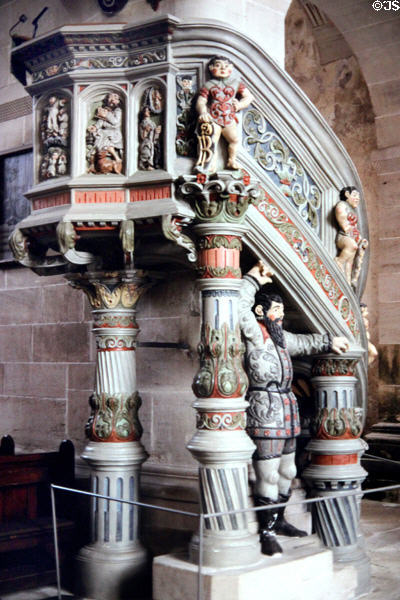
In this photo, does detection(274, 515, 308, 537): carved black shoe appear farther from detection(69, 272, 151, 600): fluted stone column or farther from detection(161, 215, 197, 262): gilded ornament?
detection(161, 215, 197, 262): gilded ornament

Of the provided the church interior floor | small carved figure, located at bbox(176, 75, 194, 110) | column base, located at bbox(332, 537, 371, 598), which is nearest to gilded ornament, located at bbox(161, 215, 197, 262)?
small carved figure, located at bbox(176, 75, 194, 110)

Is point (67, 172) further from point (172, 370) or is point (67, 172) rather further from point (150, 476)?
point (150, 476)

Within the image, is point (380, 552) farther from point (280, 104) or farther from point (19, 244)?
point (19, 244)

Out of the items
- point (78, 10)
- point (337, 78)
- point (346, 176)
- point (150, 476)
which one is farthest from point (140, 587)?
point (337, 78)

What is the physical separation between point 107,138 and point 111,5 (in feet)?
3.57

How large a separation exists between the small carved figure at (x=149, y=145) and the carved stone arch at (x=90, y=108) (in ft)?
0.33

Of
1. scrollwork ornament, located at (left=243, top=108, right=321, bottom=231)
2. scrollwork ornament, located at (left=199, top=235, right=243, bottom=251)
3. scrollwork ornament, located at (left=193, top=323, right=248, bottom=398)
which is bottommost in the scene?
scrollwork ornament, located at (left=193, top=323, right=248, bottom=398)

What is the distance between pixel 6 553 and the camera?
6.00 meters

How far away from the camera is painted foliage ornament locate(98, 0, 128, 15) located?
233 inches

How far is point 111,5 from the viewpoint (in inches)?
234

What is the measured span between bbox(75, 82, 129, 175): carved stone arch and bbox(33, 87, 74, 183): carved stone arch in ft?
0.27

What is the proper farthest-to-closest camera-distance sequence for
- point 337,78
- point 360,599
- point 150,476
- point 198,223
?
point 337,78
point 150,476
point 360,599
point 198,223

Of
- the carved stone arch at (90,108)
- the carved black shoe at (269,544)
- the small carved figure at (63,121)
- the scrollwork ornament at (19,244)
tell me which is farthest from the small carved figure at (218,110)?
the carved black shoe at (269,544)

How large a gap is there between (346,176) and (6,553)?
135 inches
